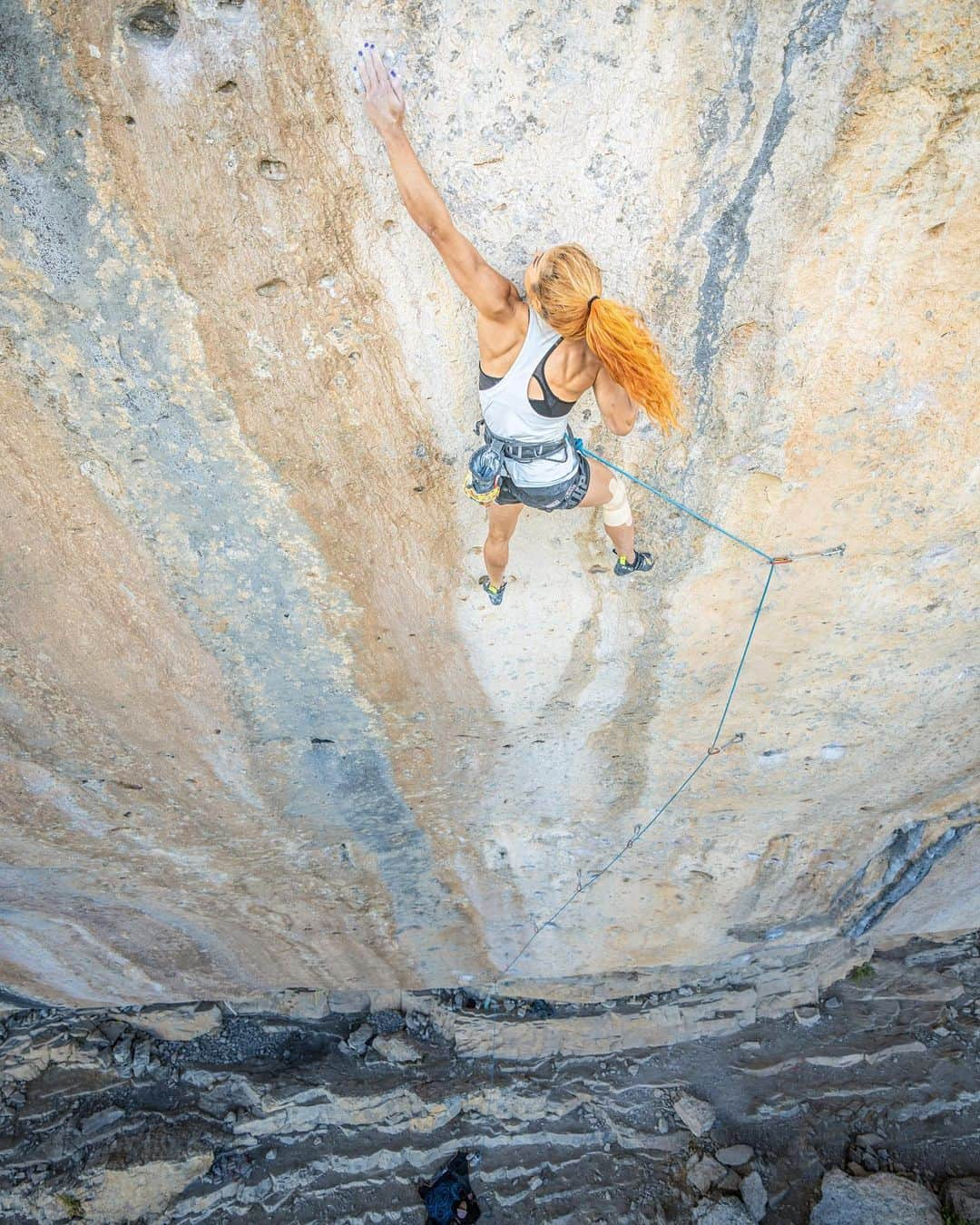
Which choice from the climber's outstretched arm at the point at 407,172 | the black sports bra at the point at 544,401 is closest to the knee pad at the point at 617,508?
the black sports bra at the point at 544,401

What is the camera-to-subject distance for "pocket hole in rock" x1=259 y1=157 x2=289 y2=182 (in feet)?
7.13

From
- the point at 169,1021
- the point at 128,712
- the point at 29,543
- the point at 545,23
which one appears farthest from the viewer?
the point at 169,1021

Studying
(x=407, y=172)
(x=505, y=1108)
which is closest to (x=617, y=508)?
(x=407, y=172)

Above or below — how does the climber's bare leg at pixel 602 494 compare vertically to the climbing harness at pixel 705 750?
above

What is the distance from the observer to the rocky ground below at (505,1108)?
489 cm

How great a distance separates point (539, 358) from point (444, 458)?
0.60 metres

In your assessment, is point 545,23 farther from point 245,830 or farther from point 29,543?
point 245,830

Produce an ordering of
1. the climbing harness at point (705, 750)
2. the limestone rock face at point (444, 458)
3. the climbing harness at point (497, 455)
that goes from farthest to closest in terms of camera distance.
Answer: the climbing harness at point (705, 750) → the climbing harness at point (497, 455) → the limestone rock face at point (444, 458)

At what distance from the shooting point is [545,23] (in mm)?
2033

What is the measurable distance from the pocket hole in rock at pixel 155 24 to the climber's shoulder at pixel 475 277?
0.80m

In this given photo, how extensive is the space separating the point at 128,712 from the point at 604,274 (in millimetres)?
2343

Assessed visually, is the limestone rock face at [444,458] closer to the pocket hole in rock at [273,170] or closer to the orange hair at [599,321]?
the pocket hole in rock at [273,170]

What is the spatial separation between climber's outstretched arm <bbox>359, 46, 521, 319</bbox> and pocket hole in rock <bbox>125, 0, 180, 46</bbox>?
47 cm

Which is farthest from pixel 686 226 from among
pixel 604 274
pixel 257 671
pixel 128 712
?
pixel 128 712
